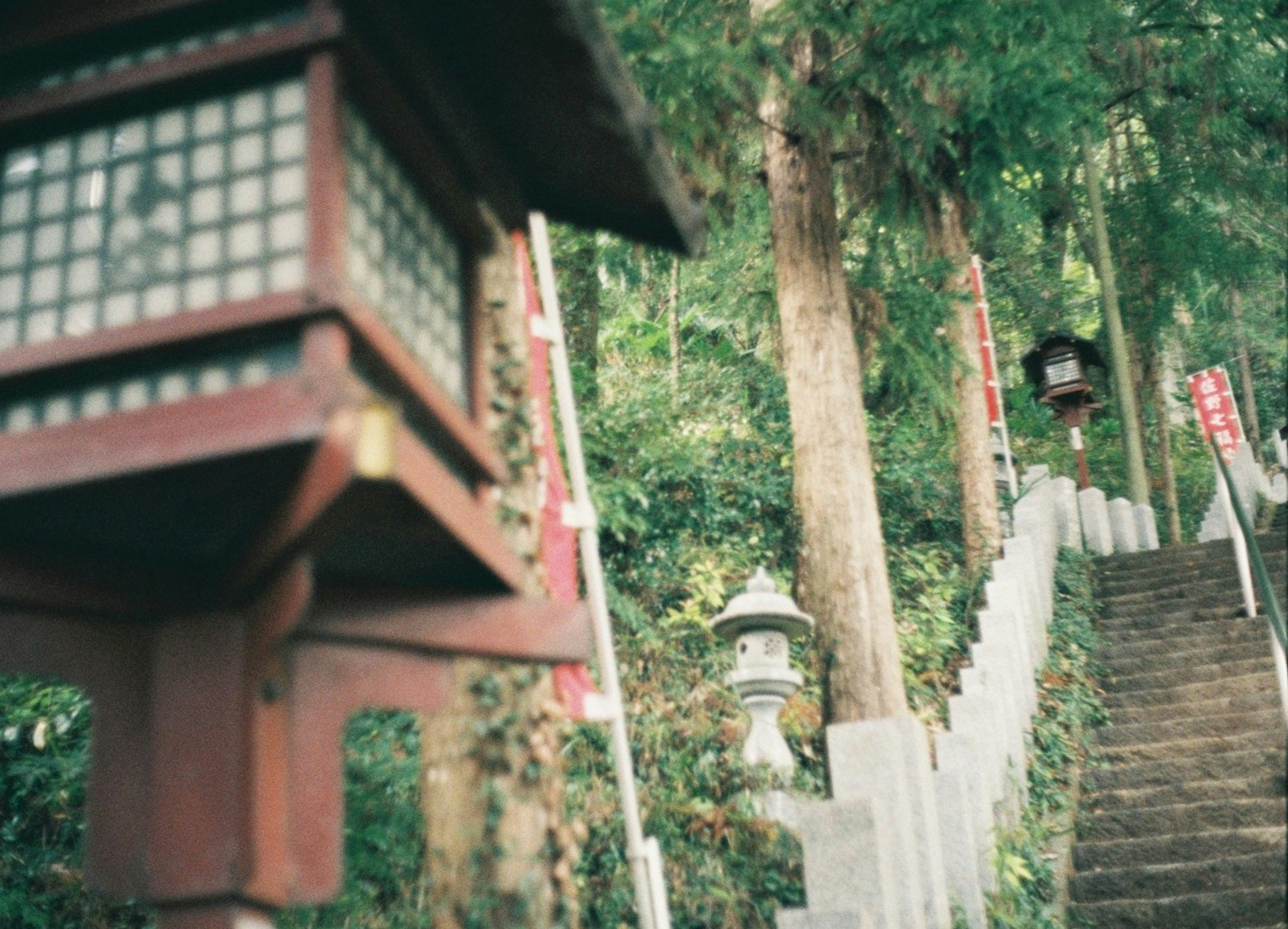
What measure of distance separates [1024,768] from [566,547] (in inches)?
226

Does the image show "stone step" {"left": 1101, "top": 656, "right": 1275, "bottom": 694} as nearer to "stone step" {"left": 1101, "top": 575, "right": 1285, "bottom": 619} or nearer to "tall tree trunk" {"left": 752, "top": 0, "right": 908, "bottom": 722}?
"stone step" {"left": 1101, "top": 575, "right": 1285, "bottom": 619}

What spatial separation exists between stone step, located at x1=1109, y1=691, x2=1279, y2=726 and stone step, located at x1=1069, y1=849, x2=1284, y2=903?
230 cm

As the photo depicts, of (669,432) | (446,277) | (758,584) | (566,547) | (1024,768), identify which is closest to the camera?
(446,277)

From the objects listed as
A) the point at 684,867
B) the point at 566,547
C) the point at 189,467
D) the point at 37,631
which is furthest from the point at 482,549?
the point at 684,867

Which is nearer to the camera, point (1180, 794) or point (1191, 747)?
point (1180, 794)

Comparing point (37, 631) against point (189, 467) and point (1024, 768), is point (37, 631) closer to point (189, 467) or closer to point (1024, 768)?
point (189, 467)

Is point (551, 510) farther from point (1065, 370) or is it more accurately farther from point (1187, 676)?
point (1065, 370)

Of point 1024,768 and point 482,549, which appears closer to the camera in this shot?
point 482,549

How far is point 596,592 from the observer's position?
16.1 ft

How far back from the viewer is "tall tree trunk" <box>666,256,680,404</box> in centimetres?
1499

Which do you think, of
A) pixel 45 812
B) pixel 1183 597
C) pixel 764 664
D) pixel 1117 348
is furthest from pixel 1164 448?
pixel 45 812

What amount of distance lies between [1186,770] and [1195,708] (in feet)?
3.67

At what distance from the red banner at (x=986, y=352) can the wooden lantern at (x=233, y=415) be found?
12.3 meters

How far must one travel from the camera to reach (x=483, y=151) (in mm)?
3547
